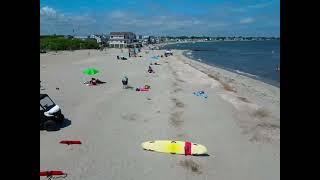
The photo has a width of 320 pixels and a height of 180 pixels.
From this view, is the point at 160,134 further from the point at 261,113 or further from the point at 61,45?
the point at 61,45

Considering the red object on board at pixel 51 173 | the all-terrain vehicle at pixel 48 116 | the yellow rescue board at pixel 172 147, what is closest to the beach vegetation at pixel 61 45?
the all-terrain vehicle at pixel 48 116

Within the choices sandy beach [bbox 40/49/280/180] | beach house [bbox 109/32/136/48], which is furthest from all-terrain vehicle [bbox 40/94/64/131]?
beach house [bbox 109/32/136/48]

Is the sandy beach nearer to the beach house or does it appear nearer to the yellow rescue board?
the yellow rescue board

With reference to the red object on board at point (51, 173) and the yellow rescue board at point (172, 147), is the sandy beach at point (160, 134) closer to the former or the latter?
the yellow rescue board at point (172, 147)

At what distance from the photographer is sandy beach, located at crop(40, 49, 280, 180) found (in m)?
11.9

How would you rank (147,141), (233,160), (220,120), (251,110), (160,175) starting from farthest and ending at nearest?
1. (251,110)
2. (220,120)
3. (147,141)
4. (233,160)
5. (160,175)

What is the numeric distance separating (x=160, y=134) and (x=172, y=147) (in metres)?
2.70

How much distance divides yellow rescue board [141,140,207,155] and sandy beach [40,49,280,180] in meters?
0.26
